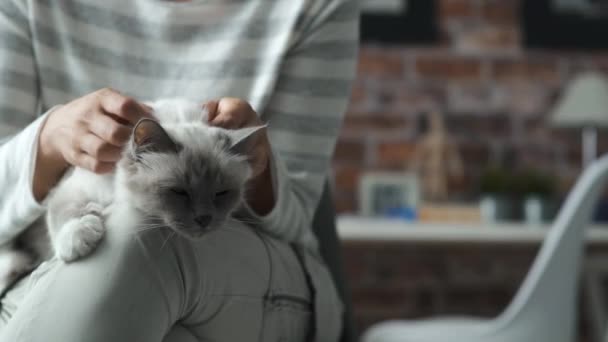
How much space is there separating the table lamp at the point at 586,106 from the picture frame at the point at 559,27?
193 mm

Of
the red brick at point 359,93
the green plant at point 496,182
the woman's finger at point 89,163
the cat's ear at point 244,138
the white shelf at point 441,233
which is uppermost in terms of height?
the cat's ear at point 244,138

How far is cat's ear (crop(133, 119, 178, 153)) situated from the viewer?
0.66 meters

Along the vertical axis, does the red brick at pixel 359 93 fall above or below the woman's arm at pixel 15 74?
below

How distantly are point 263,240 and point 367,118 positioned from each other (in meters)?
1.65

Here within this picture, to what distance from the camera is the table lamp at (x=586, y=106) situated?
7.21ft

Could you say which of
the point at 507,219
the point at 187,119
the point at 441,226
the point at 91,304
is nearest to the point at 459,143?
the point at 507,219

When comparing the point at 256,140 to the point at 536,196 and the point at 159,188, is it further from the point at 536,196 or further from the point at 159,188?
the point at 536,196

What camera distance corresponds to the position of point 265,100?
0.97 meters

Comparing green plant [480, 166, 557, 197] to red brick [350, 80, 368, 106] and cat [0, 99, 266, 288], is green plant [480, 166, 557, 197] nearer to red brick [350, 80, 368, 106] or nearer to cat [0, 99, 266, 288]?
red brick [350, 80, 368, 106]

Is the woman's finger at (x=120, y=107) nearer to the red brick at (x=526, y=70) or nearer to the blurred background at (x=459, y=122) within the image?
the blurred background at (x=459, y=122)

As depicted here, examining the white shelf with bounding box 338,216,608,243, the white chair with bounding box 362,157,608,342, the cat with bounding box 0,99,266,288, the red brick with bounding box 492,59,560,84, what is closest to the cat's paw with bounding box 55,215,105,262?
the cat with bounding box 0,99,266,288

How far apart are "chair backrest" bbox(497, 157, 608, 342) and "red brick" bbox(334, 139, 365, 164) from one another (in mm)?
1272

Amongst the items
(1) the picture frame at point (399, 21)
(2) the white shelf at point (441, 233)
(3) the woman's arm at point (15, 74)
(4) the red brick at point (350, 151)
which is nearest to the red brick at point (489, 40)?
(1) the picture frame at point (399, 21)

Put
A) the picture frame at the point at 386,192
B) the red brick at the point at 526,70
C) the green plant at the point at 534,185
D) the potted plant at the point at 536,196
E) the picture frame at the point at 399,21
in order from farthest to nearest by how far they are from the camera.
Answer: the red brick at the point at 526,70
the picture frame at the point at 399,21
the picture frame at the point at 386,192
the green plant at the point at 534,185
the potted plant at the point at 536,196
